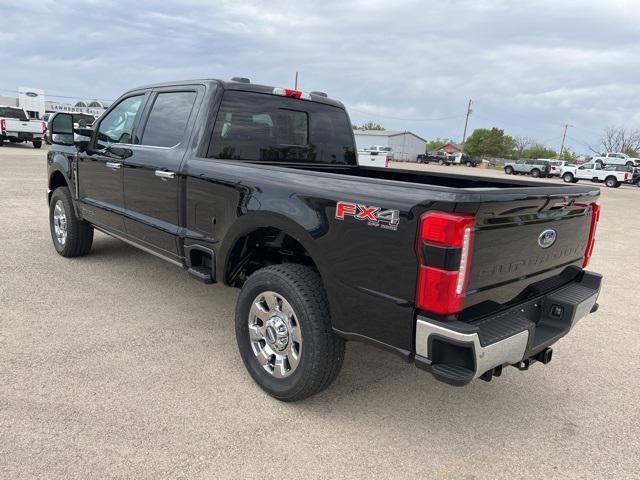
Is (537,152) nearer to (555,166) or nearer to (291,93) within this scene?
(555,166)

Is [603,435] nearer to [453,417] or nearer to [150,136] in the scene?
[453,417]

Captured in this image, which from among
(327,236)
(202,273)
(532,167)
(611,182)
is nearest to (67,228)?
(202,273)

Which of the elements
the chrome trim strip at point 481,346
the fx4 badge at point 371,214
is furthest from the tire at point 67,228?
the chrome trim strip at point 481,346

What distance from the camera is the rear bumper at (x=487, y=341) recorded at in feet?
7.16

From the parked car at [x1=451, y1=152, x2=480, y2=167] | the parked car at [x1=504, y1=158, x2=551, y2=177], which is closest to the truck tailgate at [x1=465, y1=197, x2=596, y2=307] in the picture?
the parked car at [x1=504, y1=158, x2=551, y2=177]

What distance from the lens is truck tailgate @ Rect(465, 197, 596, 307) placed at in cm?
228

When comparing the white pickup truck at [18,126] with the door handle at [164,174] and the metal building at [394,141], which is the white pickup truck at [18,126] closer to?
the door handle at [164,174]

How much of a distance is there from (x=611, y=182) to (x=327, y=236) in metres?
38.6

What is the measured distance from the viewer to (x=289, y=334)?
115 inches

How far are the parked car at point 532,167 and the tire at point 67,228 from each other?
41613 millimetres

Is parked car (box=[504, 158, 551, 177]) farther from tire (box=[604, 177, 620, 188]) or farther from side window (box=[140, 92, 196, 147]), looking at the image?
side window (box=[140, 92, 196, 147])

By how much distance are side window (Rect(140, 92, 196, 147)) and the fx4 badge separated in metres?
1.80

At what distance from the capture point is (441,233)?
2.14m

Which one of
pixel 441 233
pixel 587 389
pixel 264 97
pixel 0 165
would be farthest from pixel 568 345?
pixel 0 165
